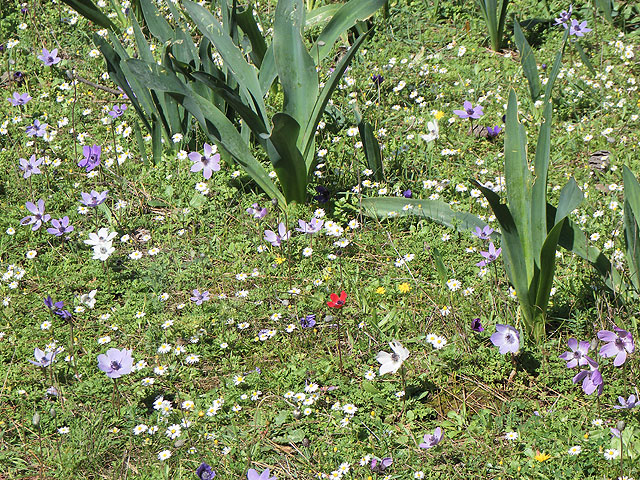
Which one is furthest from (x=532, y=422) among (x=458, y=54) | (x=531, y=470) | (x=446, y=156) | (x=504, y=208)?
(x=458, y=54)

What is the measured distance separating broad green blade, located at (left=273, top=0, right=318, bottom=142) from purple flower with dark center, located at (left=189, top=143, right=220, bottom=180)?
0.44 meters

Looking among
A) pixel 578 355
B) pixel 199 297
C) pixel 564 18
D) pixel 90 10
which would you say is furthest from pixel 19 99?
pixel 578 355

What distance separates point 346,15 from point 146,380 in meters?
2.05

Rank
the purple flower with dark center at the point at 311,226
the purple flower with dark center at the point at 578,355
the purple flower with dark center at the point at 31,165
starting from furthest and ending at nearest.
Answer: the purple flower with dark center at the point at 31,165 < the purple flower with dark center at the point at 311,226 < the purple flower with dark center at the point at 578,355

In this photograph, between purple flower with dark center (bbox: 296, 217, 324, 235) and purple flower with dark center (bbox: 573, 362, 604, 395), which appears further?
purple flower with dark center (bbox: 296, 217, 324, 235)

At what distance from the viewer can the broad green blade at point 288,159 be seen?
2.94 metres

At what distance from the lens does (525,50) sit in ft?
12.3

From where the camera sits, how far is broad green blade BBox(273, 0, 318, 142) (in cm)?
Answer: 315

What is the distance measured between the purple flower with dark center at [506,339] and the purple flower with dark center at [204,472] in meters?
0.97


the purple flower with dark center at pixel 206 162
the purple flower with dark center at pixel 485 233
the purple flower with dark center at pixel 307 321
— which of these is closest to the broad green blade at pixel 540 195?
the purple flower with dark center at pixel 485 233

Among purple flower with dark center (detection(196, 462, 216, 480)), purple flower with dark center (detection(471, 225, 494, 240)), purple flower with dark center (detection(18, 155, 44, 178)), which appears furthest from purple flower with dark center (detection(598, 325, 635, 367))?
purple flower with dark center (detection(18, 155, 44, 178))

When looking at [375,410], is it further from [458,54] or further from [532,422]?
[458,54]

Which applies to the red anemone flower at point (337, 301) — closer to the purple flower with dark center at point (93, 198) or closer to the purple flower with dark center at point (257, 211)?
the purple flower with dark center at point (257, 211)

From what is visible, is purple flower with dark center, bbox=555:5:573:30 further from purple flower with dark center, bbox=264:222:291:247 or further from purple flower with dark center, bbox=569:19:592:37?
purple flower with dark center, bbox=264:222:291:247
